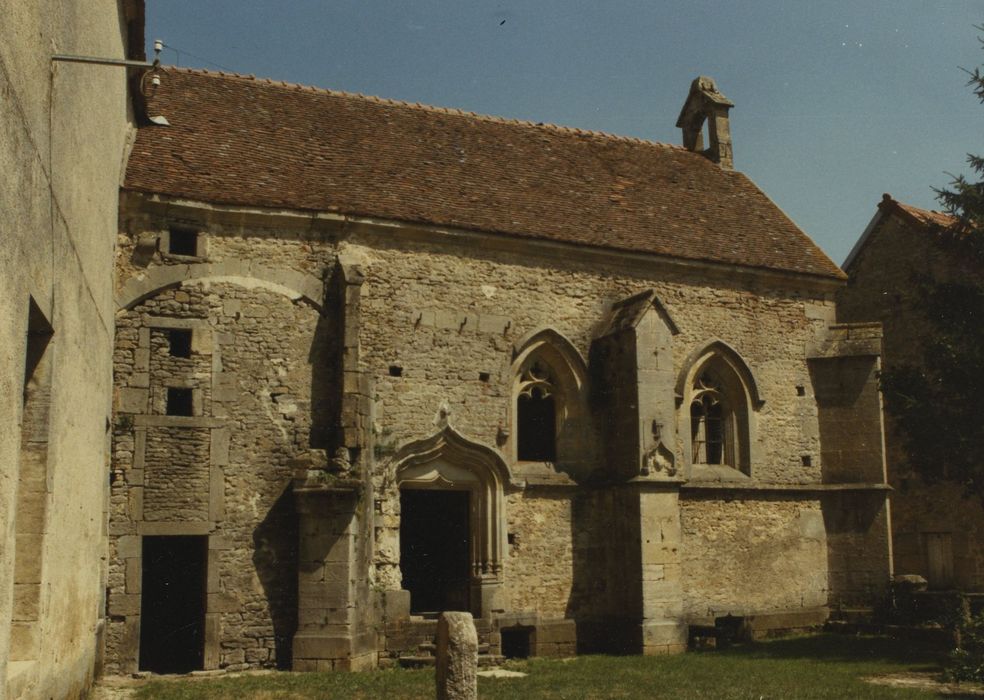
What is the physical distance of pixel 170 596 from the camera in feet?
50.3

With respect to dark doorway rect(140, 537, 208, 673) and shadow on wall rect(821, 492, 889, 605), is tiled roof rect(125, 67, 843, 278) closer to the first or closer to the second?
shadow on wall rect(821, 492, 889, 605)

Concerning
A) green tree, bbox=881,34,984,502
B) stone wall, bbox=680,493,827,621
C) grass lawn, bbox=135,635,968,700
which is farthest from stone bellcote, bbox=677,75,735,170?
grass lawn, bbox=135,635,968,700

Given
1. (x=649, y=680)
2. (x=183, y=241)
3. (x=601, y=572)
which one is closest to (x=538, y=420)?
(x=601, y=572)

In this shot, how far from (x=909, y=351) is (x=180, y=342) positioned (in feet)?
49.5

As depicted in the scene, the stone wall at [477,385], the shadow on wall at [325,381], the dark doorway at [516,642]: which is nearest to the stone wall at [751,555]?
the stone wall at [477,385]

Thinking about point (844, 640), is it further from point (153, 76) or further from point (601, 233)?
point (153, 76)

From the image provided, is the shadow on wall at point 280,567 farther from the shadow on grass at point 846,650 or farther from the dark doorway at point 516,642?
the shadow on grass at point 846,650

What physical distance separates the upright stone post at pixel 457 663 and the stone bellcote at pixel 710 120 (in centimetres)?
1412

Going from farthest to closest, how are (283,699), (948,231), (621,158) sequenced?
(621,158), (948,231), (283,699)

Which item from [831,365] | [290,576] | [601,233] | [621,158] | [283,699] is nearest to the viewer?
[283,699]

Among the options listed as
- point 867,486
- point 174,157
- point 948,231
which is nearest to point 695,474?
point 867,486

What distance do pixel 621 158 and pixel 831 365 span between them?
5.47 m

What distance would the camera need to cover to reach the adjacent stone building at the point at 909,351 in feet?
66.0

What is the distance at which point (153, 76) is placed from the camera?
47.6 feet
